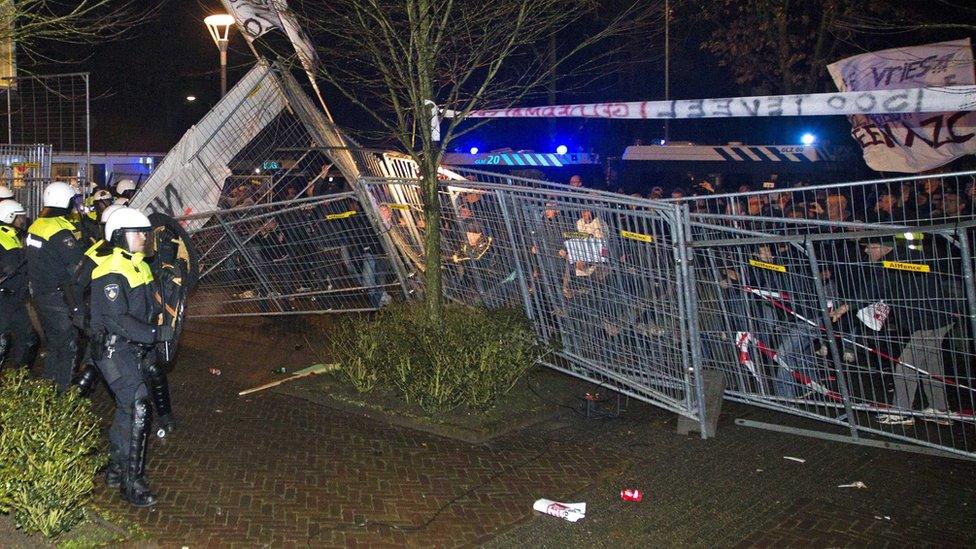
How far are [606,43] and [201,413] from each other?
1946 cm

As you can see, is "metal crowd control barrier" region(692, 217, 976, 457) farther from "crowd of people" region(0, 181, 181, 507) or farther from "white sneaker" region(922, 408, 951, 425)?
"crowd of people" region(0, 181, 181, 507)

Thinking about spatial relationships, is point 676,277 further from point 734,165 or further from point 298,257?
point 734,165

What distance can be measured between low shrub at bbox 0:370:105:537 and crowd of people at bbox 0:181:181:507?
1.81 feet

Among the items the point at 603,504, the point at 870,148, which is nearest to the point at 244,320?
the point at 603,504

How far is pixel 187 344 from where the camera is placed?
35.7 ft

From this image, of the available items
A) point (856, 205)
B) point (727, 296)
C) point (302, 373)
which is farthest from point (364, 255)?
point (856, 205)

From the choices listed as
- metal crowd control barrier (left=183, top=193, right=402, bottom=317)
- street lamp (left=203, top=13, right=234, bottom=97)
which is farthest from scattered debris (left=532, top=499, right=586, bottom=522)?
street lamp (left=203, top=13, right=234, bottom=97)

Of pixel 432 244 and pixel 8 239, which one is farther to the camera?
pixel 432 244

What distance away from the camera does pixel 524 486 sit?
20.7 feet

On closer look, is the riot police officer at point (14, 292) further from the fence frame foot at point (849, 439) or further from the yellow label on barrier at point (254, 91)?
the fence frame foot at point (849, 439)

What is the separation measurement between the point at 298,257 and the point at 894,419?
692 centimetres

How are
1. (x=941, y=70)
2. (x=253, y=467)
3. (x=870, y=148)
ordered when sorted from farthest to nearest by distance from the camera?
(x=870, y=148) < (x=941, y=70) < (x=253, y=467)

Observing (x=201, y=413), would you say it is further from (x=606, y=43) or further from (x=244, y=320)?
(x=606, y=43)

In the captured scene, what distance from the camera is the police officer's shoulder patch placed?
5641 millimetres
